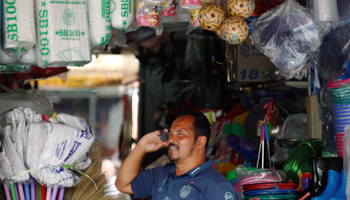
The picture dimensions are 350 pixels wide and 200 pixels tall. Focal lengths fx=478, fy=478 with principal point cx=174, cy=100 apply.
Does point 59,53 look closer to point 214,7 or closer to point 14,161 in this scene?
point 14,161

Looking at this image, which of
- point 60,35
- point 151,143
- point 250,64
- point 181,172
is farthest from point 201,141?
point 250,64

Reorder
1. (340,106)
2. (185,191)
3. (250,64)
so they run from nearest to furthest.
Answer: (185,191)
(340,106)
(250,64)

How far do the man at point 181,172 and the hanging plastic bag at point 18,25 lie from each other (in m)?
0.86

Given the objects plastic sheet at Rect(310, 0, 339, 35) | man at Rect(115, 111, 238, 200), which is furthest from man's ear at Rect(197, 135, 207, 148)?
plastic sheet at Rect(310, 0, 339, 35)

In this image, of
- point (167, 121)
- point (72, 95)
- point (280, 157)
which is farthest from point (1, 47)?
point (72, 95)

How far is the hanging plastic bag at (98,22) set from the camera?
2.70 meters

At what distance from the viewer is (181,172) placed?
103 inches

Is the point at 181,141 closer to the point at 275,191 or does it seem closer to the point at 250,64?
the point at 275,191

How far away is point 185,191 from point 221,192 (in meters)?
0.20

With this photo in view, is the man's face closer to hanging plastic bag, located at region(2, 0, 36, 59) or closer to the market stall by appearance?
the market stall

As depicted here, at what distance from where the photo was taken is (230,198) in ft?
7.72

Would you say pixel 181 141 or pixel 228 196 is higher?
pixel 181 141

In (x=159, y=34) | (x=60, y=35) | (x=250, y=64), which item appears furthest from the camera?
(x=250, y=64)

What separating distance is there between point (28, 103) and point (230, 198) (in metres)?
1.71
